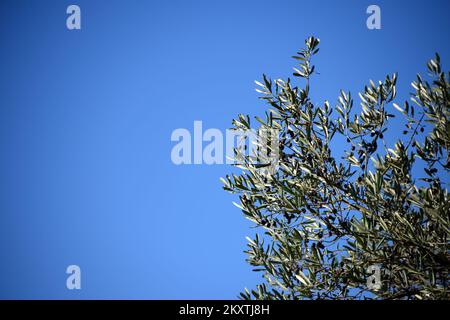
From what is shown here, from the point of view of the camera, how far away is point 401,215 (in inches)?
204

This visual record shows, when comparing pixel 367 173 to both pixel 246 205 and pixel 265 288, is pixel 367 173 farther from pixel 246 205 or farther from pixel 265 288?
pixel 265 288

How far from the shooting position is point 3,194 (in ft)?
194

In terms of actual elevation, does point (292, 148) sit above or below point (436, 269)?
above

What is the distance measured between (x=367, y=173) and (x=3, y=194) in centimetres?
6200

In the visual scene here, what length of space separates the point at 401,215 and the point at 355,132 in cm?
145

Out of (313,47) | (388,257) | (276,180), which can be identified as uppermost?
(313,47)

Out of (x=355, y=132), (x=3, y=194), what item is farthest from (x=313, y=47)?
(x=3, y=194)

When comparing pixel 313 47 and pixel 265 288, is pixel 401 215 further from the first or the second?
pixel 313 47

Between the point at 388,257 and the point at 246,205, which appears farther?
the point at 246,205
